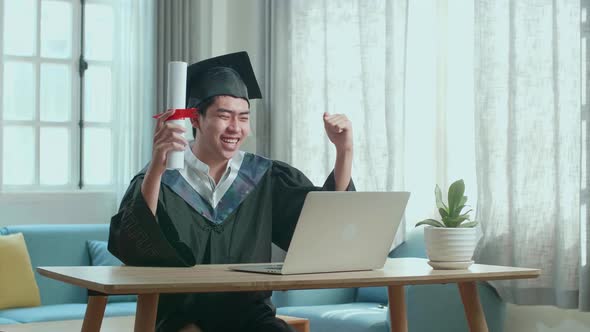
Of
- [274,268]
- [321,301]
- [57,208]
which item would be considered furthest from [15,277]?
[274,268]

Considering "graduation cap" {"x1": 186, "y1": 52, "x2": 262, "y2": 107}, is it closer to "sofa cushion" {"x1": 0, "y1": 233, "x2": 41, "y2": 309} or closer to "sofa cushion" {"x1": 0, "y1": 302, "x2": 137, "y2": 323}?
"sofa cushion" {"x1": 0, "y1": 302, "x2": 137, "y2": 323}

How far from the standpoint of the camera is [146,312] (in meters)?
1.92

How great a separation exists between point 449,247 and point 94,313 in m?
0.85

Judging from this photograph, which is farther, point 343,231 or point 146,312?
point 343,231

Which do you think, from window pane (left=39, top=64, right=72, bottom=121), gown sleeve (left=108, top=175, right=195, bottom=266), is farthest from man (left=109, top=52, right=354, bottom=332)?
window pane (left=39, top=64, right=72, bottom=121)

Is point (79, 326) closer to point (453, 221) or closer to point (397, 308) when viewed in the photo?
point (397, 308)

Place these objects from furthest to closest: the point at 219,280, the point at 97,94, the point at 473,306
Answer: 1. the point at 97,94
2. the point at 473,306
3. the point at 219,280

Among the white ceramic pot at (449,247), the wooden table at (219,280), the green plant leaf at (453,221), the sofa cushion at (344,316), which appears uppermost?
the green plant leaf at (453,221)

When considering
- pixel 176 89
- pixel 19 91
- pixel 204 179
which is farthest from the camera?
pixel 19 91

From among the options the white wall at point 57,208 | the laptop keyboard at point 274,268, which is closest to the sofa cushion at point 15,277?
the white wall at point 57,208

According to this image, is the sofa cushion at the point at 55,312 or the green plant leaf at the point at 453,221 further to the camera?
the sofa cushion at the point at 55,312

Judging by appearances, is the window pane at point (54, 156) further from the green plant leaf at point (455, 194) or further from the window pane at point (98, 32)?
the green plant leaf at point (455, 194)

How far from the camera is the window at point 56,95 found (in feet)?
17.8

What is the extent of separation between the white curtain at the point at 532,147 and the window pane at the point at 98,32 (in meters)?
2.44
